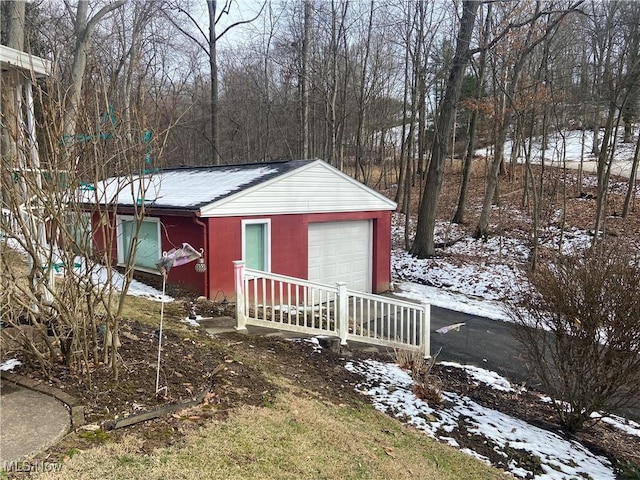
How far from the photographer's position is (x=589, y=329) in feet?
16.2

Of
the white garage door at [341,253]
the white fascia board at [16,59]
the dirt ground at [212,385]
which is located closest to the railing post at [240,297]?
the dirt ground at [212,385]

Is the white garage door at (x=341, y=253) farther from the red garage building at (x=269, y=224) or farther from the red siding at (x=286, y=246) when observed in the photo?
the red siding at (x=286, y=246)

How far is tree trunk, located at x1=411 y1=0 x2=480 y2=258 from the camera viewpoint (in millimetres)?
14430

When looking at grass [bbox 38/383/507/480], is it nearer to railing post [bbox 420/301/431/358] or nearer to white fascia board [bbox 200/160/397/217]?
railing post [bbox 420/301/431/358]

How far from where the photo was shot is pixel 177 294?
30.4 feet

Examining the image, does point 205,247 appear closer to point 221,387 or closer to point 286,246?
point 286,246

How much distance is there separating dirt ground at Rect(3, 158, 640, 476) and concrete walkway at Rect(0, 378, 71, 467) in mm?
126

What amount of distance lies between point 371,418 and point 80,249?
306 centimetres

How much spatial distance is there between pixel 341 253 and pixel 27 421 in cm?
924

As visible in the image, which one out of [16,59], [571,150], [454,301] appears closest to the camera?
[16,59]

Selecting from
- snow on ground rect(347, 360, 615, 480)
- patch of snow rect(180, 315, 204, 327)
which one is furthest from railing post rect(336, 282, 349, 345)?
patch of snow rect(180, 315, 204, 327)

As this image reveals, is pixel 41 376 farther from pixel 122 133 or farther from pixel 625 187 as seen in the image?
pixel 625 187

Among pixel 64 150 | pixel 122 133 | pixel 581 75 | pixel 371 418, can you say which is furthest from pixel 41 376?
pixel 581 75

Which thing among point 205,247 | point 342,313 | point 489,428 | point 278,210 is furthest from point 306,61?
point 489,428
